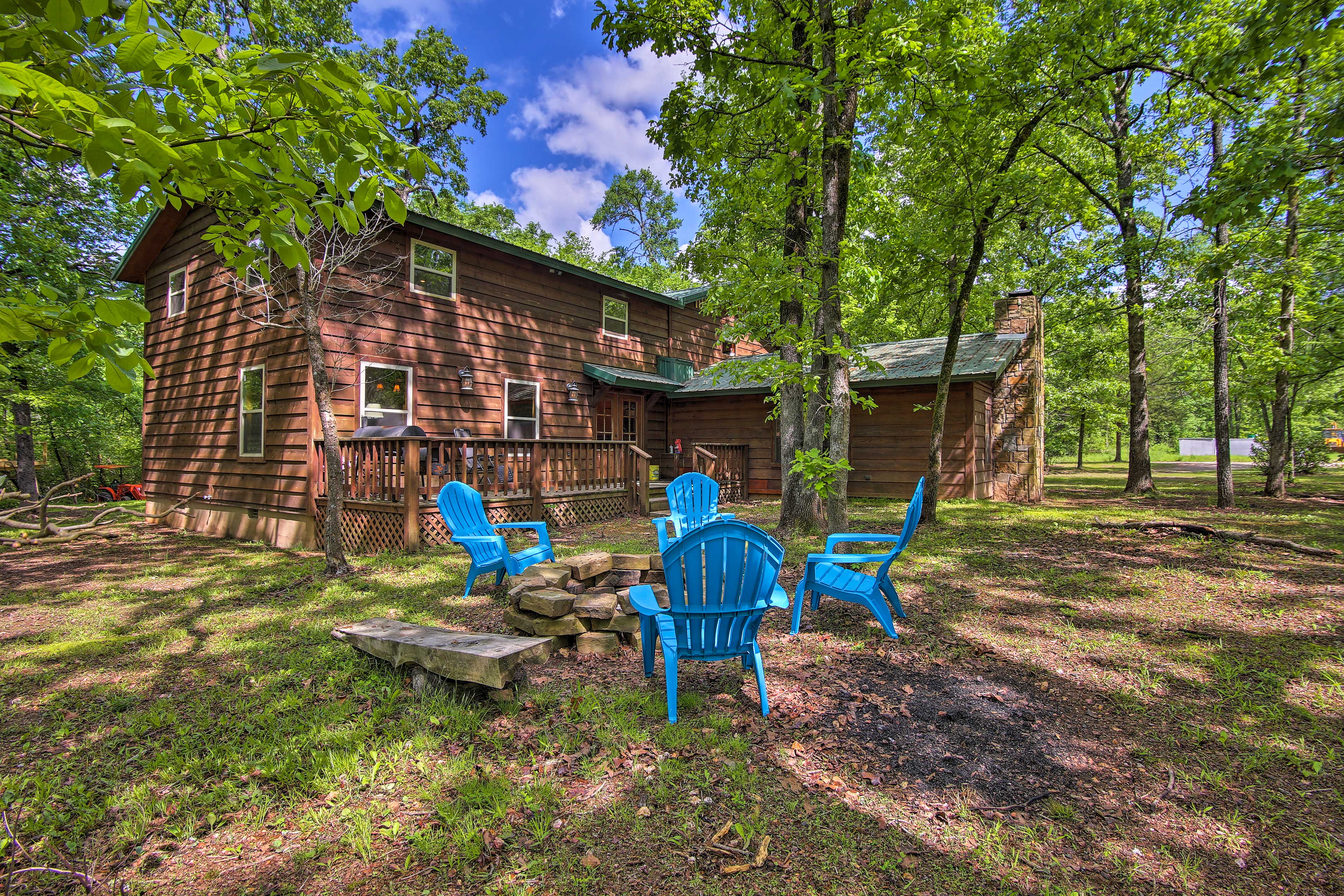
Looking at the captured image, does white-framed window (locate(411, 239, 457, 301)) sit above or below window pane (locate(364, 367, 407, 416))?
above

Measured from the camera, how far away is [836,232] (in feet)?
22.1

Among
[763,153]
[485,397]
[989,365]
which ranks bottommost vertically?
[485,397]

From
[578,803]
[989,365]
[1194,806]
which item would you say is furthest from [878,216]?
[578,803]

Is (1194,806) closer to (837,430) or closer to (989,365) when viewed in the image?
(837,430)

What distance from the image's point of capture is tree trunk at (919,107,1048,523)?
7.49m

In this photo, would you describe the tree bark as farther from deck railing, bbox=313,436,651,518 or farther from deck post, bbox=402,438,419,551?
deck post, bbox=402,438,419,551

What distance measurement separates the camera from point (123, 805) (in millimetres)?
2279

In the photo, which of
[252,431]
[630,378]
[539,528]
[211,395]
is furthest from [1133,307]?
[211,395]

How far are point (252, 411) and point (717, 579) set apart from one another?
9353 mm

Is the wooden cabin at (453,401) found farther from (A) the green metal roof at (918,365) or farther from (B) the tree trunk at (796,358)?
(B) the tree trunk at (796,358)

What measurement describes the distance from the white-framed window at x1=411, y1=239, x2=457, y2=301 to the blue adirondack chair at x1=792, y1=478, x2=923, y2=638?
808cm

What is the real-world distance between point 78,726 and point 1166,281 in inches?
674

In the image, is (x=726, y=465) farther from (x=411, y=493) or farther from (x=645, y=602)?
(x=645, y=602)

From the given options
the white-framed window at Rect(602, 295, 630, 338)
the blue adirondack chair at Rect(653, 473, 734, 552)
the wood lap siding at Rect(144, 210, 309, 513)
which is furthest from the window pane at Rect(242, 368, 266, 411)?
the blue adirondack chair at Rect(653, 473, 734, 552)
